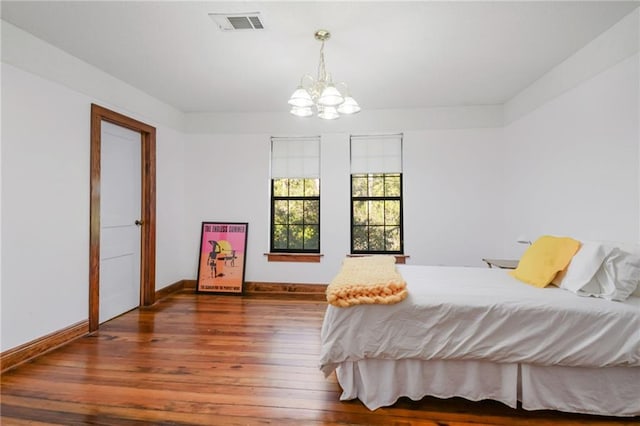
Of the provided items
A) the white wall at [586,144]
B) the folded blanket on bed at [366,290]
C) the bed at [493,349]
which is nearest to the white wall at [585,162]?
the white wall at [586,144]

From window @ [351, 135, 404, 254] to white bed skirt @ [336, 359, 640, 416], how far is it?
2525 mm

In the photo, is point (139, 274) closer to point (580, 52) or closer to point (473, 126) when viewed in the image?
point (473, 126)

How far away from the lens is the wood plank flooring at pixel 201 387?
181cm

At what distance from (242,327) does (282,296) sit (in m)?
1.16

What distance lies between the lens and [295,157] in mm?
4547

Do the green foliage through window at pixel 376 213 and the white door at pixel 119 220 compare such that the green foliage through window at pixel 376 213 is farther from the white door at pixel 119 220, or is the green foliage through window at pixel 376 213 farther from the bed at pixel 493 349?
the white door at pixel 119 220

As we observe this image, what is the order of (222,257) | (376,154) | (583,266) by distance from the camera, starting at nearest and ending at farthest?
(583,266)
(376,154)
(222,257)

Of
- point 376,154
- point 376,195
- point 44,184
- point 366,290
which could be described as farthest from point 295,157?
point 366,290

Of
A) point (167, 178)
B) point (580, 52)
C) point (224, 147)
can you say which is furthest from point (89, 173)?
point (580, 52)

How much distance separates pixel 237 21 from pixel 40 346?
2.92 metres

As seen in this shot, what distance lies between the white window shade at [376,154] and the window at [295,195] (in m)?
0.53

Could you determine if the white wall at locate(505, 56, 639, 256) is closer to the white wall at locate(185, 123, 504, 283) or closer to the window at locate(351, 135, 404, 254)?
the white wall at locate(185, 123, 504, 283)

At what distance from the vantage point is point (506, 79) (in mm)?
3359

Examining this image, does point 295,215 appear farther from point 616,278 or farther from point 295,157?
point 616,278
